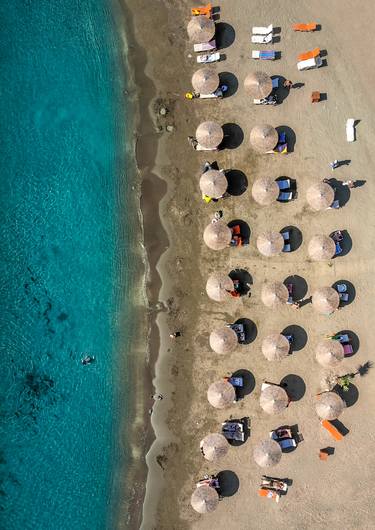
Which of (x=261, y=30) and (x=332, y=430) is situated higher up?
(x=261, y=30)

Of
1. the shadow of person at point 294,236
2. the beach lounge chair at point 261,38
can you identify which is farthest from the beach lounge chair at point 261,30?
the shadow of person at point 294,236

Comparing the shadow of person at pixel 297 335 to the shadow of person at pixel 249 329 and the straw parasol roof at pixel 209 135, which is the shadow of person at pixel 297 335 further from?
the straw parasol roof at pixel 209 135

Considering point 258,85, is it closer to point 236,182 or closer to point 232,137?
point 232,137

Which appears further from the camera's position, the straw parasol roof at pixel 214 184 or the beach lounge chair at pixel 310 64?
the beach lounge chair at pixel 310 64

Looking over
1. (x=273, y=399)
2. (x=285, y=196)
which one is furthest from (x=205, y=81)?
(x=273, y=399)

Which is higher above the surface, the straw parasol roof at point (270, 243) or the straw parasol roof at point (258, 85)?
the straw parasol roof at point (258, 85)

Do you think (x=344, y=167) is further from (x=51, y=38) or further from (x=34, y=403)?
(x=34, y=403)
